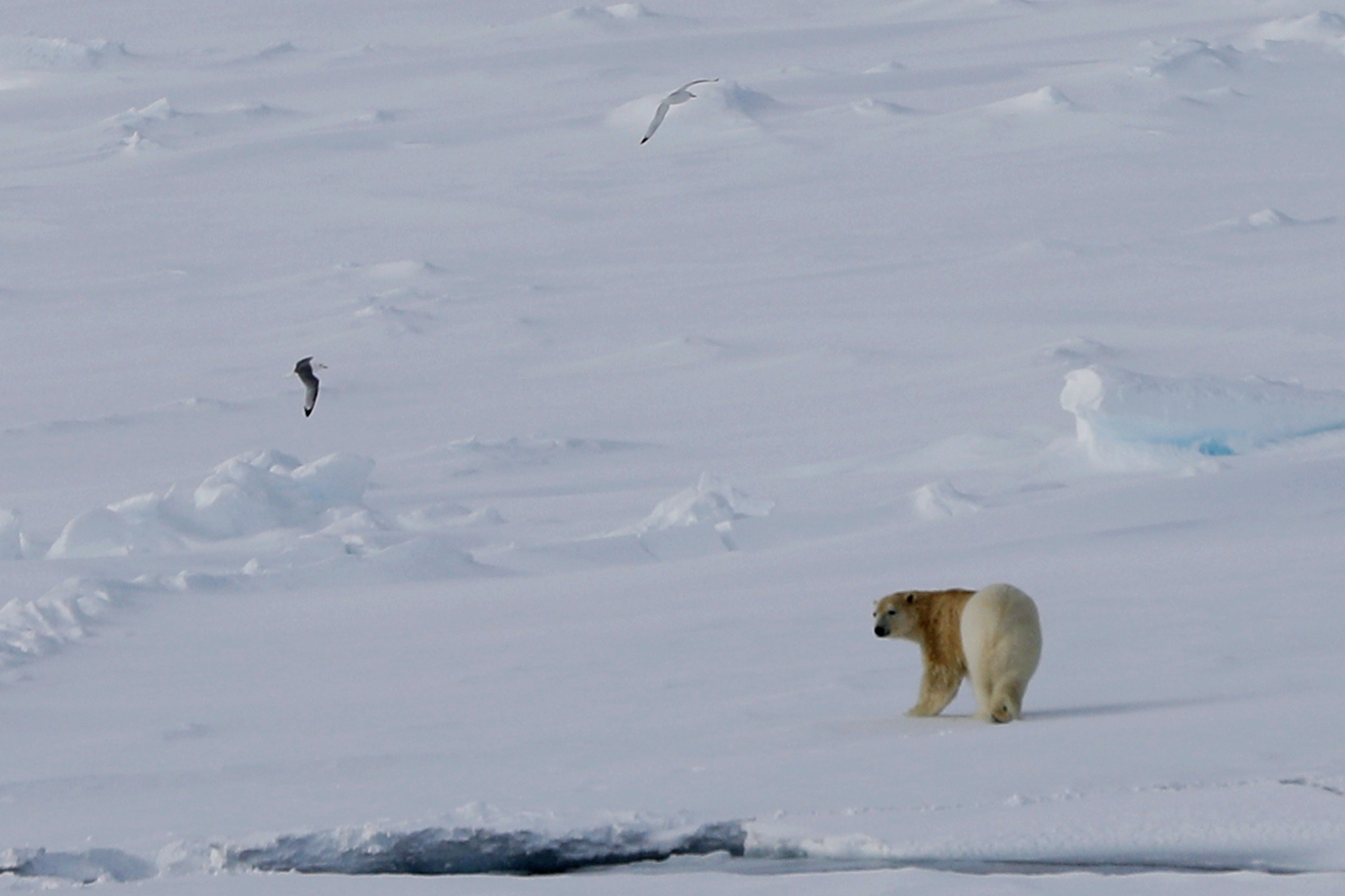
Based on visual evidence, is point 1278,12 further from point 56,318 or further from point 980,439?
point 980,439

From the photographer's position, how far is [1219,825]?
3.53 metres

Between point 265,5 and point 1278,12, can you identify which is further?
point 265,5

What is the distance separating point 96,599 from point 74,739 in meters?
2.04

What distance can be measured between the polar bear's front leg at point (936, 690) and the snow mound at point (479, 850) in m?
1.09

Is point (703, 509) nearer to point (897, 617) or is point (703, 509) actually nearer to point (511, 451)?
point (511, 451)

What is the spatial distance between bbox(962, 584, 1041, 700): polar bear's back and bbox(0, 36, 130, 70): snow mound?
30.2 m

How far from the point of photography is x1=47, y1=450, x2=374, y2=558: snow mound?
933 cm

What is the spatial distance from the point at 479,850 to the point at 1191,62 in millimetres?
22443

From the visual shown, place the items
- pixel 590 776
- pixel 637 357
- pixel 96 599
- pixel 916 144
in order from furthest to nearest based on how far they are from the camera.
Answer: pixel 916 144
pixel 637 357
pixel 96 599
pixel 590 776

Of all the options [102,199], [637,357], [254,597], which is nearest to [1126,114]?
[637,357]

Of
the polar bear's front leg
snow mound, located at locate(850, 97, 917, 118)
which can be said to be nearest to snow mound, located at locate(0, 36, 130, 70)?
snow mound, located at locate(850, 97, 917, 118)

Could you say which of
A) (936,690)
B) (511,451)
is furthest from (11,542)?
(936,690)

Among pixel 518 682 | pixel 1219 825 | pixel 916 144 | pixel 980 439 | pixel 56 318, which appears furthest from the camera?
pixel 916 144

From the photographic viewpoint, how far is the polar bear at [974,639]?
14.7 feet
